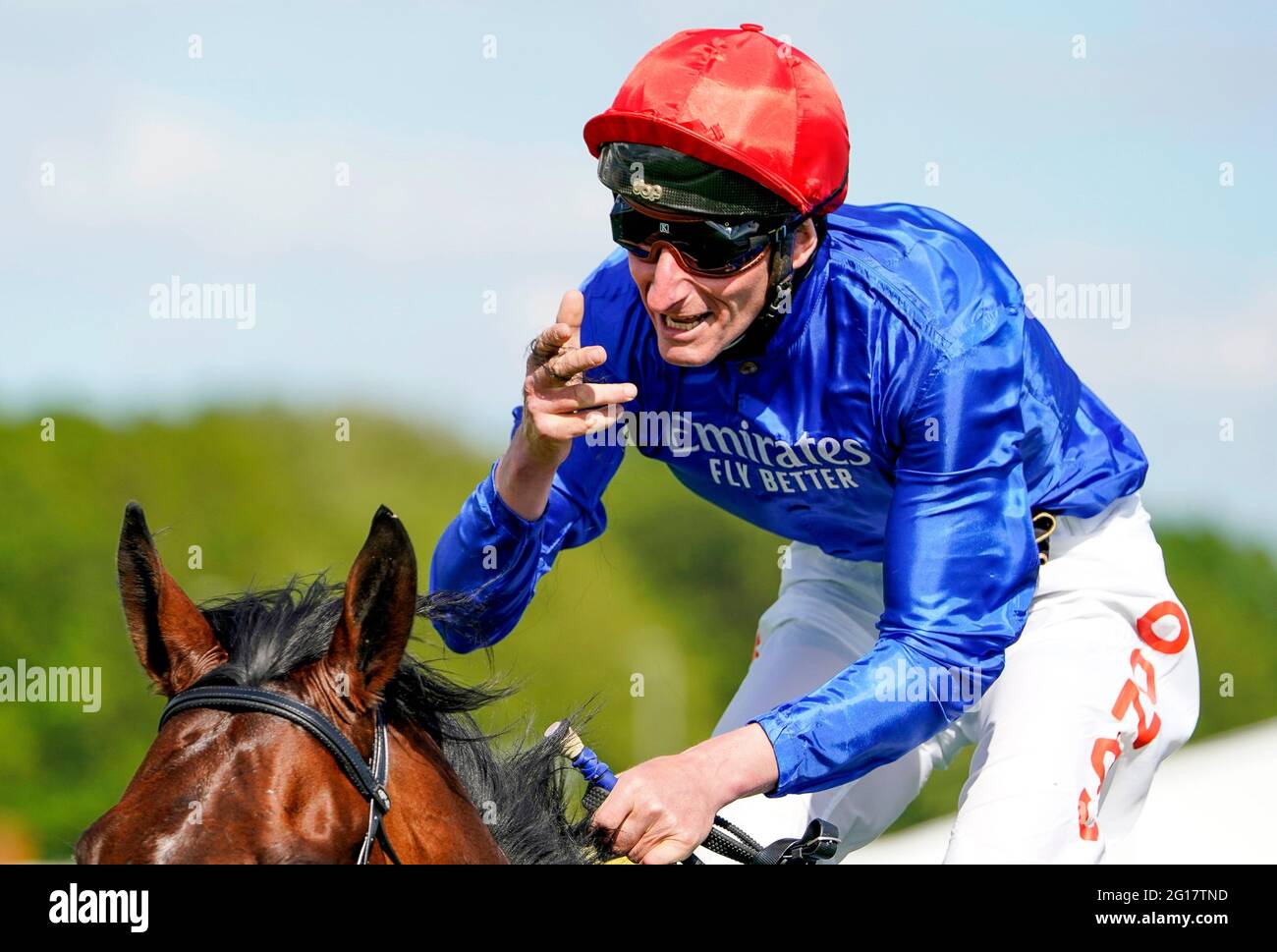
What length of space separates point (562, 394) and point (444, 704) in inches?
23.7

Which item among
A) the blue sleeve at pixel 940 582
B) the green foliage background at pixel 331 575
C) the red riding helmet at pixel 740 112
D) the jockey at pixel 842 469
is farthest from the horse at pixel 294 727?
the green foliage background at pixel 331 575

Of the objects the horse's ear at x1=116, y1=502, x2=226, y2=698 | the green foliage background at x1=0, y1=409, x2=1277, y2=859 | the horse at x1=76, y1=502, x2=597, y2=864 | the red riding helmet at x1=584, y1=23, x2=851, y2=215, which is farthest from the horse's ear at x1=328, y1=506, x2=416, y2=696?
the green foliage background at x1=0, y1=409, x2=1277, y2=859

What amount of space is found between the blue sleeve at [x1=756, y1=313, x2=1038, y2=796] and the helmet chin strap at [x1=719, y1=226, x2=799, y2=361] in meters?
0.33

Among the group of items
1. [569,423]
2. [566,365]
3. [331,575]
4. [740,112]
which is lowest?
[331,575]

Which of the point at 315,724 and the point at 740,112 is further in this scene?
the point at 740,112

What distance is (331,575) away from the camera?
12477 mm

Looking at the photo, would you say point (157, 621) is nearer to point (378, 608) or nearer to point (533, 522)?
point (378, 608)

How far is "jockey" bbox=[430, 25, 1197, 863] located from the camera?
2791 mm

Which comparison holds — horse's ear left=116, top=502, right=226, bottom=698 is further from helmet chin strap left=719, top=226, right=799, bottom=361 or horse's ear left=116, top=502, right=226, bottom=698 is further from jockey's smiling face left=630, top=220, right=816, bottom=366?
helmet chin strap left=719, top=226, right=799, bottom=361

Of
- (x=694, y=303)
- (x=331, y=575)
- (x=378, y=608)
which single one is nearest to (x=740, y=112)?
(x=694, y=303)

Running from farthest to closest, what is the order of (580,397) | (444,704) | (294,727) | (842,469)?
(842,469)
(580,397)
(444,704)
(294,727)

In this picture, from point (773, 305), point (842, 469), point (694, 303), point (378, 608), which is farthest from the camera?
point (842, 469)
